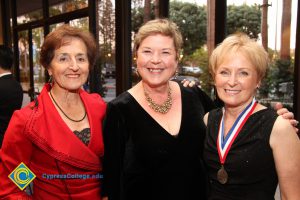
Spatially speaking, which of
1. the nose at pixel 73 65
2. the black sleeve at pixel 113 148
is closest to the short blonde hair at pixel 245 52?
the black sleeve at pixel 113 148

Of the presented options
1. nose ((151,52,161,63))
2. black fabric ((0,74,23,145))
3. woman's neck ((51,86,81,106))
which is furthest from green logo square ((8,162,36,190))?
black fabric ((0,74,23,145))

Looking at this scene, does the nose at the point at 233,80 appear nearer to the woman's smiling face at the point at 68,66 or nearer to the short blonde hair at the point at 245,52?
the short blonde hair at the point at 245,52

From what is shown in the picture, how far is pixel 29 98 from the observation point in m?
8.09

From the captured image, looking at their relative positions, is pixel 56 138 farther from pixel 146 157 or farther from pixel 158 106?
pixel 158 106

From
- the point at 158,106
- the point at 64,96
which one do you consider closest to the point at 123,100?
the point at 158,106

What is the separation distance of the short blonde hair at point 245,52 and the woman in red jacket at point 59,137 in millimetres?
666

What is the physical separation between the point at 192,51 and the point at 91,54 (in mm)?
2125

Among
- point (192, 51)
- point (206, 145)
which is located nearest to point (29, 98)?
point (192, 51)

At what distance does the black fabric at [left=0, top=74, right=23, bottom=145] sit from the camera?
9.84 ft

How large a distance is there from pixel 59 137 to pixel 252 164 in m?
0.86

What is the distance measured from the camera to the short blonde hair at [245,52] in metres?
1.45

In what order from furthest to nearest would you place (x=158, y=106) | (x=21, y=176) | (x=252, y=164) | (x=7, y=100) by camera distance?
(x=7, y=100) < (x=158, y=106) < (x=21, y=176) < (x=252, y=164)

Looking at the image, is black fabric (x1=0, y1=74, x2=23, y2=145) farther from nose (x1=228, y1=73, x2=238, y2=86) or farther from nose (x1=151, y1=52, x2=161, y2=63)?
nose (x1=228, y1=73, x2=238, y2=86)

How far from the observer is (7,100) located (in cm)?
301
